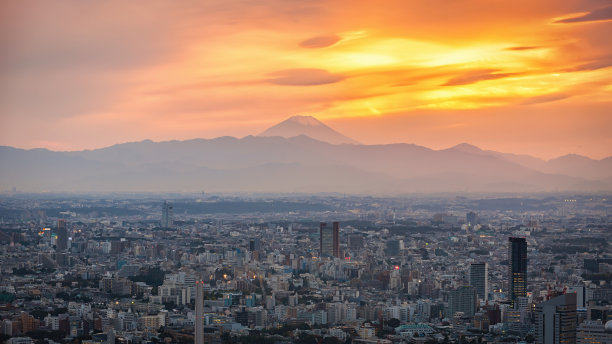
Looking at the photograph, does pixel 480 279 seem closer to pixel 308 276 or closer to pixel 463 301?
pixel 463 301

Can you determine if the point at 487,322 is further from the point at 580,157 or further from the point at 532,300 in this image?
the point at 580,157

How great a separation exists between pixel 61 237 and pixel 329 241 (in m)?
5.73

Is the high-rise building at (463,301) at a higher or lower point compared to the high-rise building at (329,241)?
lower

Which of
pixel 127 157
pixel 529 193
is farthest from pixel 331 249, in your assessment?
pixel 127 157

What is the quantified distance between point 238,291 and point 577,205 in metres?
11.0

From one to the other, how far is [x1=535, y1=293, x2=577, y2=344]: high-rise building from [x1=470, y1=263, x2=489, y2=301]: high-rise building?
10.4ft

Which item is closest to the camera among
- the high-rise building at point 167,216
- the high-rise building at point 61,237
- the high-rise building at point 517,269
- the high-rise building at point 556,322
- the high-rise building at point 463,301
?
the high-rise building at point 556,322

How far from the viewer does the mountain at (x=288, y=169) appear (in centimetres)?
2962

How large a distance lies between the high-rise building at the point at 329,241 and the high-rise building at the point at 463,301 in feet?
19.8

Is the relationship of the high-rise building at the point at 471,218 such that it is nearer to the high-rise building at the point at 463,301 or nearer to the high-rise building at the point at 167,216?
the high-rise building at the point at 167,216

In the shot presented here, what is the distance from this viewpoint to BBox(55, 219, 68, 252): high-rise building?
703 inches

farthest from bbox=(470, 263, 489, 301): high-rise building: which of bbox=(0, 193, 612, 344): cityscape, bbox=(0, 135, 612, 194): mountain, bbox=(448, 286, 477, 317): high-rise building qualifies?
bbox=(0, 135, 612, 194): mountain

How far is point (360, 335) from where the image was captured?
1070 centimetres

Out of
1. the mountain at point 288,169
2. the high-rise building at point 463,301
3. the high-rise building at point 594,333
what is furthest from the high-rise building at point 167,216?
the high-rise building at point 594,333
